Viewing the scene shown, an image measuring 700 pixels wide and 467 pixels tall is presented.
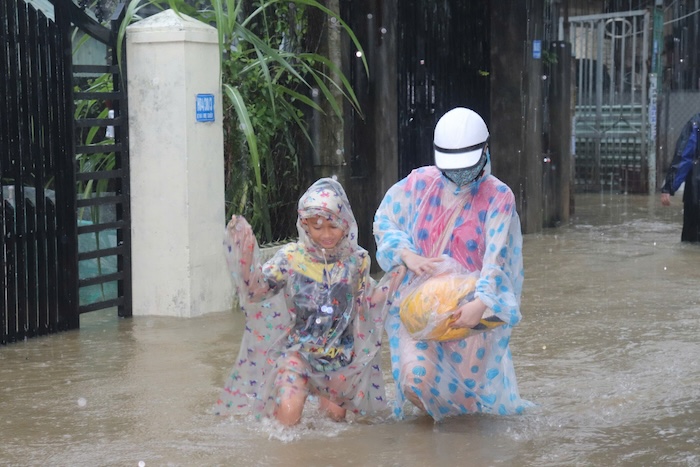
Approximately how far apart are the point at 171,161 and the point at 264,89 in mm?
1292

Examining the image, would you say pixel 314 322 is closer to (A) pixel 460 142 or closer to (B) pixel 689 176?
(A) pixel 460 142

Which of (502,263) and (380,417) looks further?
(380,417)

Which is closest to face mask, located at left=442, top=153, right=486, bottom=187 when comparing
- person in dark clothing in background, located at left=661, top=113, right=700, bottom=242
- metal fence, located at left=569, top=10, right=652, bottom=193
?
person in dark clothing in background, located at left=661, top=113, right=700, bottom=242

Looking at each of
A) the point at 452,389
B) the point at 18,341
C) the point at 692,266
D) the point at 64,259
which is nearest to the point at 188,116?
the point at 64,259

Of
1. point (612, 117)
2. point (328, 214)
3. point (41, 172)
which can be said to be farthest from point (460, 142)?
point (612, 117)

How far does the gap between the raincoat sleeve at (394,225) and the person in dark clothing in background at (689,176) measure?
798 cm

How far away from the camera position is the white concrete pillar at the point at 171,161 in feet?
27.3

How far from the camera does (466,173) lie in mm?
Answer: 5266

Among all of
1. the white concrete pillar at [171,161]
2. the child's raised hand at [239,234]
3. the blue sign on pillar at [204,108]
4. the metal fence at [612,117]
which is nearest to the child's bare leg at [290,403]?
the child's raised hand at [239,234]

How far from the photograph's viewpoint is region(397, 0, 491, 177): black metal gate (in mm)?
12000

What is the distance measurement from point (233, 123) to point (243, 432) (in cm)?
421

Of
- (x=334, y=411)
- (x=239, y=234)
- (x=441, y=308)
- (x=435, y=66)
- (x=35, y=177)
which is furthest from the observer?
(x=435, y=66)

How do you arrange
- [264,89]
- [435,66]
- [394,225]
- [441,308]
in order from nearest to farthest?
[441,308] → [394,225] → [264,89] → [435,66]

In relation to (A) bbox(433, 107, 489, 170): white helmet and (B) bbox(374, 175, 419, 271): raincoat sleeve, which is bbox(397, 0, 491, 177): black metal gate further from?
(A) bbox(433, 107, 489, 170): white helmet
